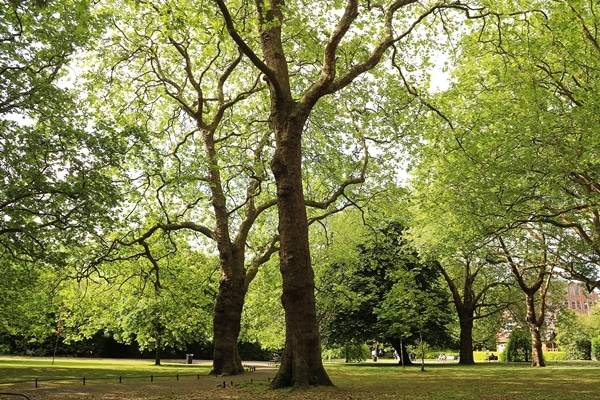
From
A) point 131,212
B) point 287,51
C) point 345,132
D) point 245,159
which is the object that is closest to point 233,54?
point 287,51

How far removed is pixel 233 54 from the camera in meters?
22.2

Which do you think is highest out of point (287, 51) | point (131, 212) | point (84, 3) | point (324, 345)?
point (287, 51)

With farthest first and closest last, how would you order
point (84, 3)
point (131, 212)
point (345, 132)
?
point (345, 132), point (131, 212), point (84, 3)

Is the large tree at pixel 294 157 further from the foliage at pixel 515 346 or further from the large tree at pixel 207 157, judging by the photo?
the foliage at pixel 515 346

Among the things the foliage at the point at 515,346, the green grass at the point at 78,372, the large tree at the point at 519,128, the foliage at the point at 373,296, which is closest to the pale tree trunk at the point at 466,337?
the foliage at the point at 373,296

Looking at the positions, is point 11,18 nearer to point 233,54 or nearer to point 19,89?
point 19,89

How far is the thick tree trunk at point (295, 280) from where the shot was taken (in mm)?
12422

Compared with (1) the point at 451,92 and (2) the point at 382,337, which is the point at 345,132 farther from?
(2) the point at 382,337

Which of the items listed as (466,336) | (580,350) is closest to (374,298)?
(466,336)

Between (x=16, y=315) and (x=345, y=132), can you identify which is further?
(x=16, y=315)

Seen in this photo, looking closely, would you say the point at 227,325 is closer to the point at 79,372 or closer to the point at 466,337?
the point at 79,372

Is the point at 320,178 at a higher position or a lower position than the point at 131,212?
higher

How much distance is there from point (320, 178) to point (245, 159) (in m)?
3.51

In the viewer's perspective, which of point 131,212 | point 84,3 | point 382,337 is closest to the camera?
point 84,3
